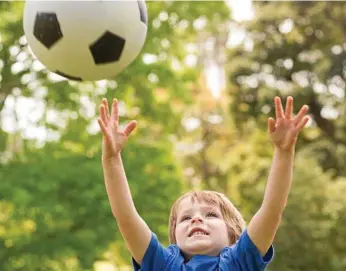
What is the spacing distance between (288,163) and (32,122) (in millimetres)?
11087

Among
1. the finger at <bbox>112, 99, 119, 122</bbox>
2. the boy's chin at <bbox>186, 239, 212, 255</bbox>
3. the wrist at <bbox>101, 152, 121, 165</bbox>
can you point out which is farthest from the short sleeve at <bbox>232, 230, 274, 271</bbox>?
the finger at <bbox>112, 99, 119, 122</bbox>

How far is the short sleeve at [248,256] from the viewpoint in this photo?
2.97 m

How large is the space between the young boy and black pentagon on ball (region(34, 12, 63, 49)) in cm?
231

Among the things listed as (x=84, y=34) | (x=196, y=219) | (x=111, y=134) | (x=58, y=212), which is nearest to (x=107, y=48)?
(x=84, y=34)

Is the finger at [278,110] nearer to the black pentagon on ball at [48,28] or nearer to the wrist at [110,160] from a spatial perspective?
the wrist at [110,160]

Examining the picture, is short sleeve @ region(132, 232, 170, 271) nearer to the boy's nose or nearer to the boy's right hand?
the boy's nose

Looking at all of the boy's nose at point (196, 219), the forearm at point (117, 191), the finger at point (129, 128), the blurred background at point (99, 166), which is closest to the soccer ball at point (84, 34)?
the finger at point (129, 128)

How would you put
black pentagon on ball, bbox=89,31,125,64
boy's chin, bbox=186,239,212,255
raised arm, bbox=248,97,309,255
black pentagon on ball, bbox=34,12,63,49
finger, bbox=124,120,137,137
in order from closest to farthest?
raised arm, bbox=248,97,309,255
boy's chin, bbox=186,239,212,255
finger, bbox=124,120,137,137
black pentagon on ball, bbox=34,12,63,49
black pentagon on ball, bbox=89,31,125,64

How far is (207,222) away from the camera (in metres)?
3.18

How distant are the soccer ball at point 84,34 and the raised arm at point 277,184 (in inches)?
109

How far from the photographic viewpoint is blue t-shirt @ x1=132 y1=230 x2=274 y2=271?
2979mm

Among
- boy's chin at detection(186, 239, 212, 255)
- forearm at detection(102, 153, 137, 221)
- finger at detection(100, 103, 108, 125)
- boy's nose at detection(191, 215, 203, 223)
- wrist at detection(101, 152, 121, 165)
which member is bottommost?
boy's chin at detection(186, 239, 212, 255)

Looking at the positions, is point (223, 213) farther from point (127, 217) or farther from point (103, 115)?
point (103, 115)

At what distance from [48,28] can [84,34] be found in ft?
0.83
